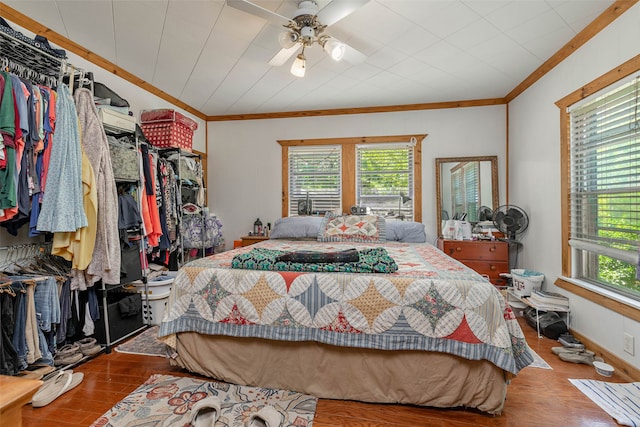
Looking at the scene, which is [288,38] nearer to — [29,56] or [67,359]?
[29,56]

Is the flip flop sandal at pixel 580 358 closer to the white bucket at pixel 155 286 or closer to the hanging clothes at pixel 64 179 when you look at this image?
the white bucket at pixel 155 286

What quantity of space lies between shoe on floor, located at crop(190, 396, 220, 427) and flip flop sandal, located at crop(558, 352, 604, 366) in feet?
7.77

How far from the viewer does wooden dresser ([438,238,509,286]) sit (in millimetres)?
3539

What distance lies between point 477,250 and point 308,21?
2996 mm

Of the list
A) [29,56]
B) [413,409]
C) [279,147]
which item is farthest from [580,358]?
[29,56]

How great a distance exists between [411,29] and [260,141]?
8.90ft

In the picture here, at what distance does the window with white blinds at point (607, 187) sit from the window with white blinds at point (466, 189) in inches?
52.2

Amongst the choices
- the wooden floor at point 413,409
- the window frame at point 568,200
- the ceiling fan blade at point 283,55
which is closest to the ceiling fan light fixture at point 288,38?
the ceiling fan blade at point 283,55

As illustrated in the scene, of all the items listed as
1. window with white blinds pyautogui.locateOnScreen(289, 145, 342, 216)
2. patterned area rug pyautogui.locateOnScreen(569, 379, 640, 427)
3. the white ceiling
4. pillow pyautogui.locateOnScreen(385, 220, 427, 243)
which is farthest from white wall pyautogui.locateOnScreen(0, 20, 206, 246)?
patterned area rug pyautogui.locateOnScreen(569, 379, 640, 427)

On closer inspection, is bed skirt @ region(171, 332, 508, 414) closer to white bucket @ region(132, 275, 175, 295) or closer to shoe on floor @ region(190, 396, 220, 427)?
shoe on floor @ region(190, 396, 220, 427)

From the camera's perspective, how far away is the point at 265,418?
1513 millimetres

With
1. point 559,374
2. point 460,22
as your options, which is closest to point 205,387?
point 559,374

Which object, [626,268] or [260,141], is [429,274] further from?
[260,141]

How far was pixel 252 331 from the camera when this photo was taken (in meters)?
1.80
